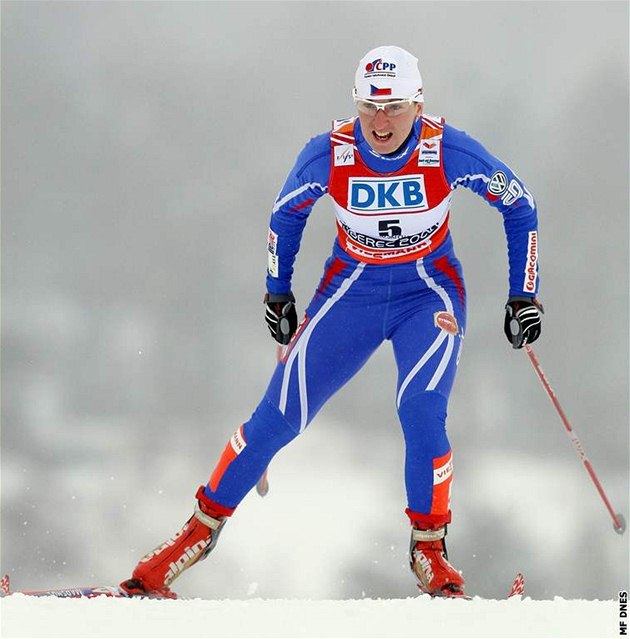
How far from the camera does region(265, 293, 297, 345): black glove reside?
454cm

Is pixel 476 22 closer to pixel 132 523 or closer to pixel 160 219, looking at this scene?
pixel 160 219

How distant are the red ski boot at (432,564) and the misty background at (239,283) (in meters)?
5.84

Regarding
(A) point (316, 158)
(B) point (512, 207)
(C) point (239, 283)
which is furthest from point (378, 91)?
(C) point (239, 283)

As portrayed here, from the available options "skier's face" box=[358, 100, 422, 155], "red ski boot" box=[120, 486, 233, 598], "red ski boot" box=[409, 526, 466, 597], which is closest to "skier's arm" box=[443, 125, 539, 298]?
"skier's face" box=[358, 100, 422, 155]

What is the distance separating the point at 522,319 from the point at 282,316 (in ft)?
3.59

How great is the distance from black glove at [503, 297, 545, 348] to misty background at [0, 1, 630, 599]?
5478mm

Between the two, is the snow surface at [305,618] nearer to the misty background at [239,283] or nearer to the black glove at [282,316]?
the black glove at [282,316]

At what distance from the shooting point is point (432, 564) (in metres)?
3.96

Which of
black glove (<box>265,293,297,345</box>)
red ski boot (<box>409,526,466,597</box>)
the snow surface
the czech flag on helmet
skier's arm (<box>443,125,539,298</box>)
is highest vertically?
the czech flag on helmet

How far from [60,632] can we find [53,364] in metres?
7.68

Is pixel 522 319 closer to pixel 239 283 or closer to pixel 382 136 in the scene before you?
pixel 382 136

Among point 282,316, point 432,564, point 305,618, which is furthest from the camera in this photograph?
point 282,316

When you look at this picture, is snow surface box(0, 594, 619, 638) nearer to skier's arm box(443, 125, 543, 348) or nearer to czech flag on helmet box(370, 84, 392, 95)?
→ skier's arm box(443, 125, 543, 348)

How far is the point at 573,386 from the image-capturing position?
10203 millimetres
